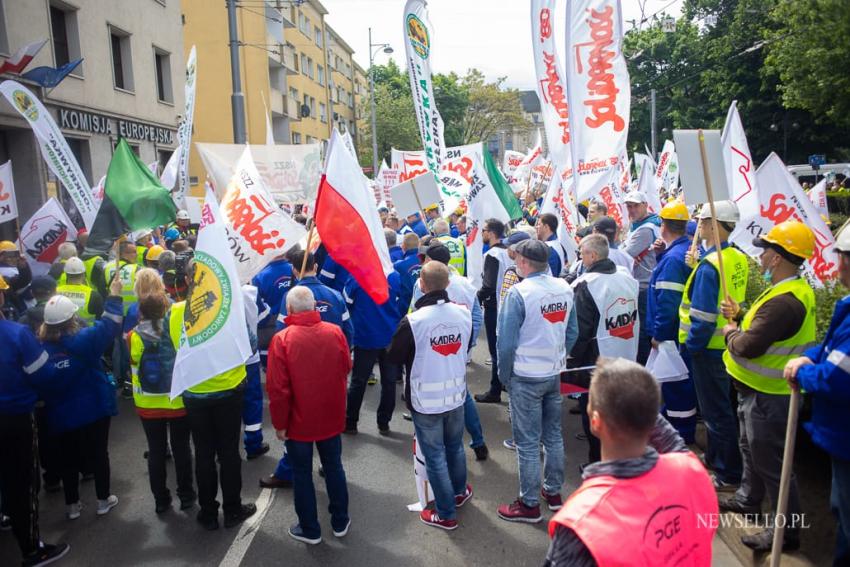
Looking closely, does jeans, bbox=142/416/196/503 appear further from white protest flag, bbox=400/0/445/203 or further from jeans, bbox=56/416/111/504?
white protest flag, bbox=400/0/445/203

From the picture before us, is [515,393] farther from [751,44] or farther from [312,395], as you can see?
[751,44]

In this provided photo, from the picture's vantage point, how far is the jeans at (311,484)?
4273mm

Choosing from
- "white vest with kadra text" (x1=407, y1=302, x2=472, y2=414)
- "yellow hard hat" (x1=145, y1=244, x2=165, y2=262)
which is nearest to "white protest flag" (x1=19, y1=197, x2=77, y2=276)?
"yellow hard hat" (x1=145, y1=244, x2=165, y2=262)

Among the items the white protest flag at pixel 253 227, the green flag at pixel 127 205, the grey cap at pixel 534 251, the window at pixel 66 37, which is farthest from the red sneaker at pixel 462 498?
the window at pixel 66 37

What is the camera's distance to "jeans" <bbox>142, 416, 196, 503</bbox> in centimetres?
478

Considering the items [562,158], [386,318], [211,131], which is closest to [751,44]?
[211,131]

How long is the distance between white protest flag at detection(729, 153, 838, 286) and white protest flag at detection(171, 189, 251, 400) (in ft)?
16.3

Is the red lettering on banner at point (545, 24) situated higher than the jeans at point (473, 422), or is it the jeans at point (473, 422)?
the red lettering on banner at point (545, 24)

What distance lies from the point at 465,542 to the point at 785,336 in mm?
2512

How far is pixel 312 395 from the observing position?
165 inches

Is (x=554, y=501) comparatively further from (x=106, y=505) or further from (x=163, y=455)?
(x=106, y=505)

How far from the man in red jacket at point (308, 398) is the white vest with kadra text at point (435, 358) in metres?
0.53

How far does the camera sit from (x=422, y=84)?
920cm

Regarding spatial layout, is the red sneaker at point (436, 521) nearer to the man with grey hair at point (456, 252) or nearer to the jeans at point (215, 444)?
the jeans at point (215, 444)
